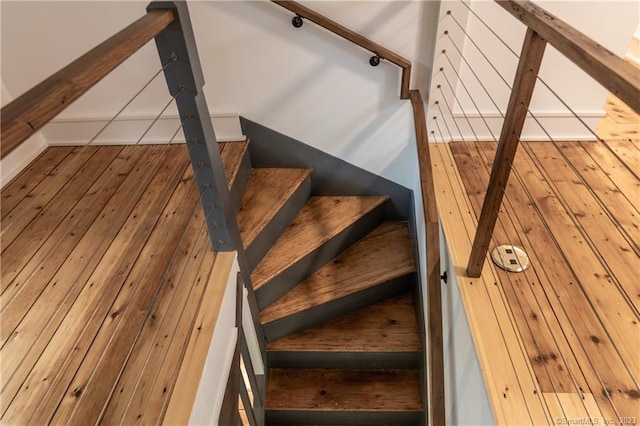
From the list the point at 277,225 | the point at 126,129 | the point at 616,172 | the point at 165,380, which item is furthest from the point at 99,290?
the point at 616,172

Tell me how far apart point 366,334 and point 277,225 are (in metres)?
0.79

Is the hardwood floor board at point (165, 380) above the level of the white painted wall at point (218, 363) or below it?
above

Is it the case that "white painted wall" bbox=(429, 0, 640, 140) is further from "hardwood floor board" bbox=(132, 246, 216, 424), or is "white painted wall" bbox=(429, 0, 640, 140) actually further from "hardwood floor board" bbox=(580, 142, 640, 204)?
"hardwood floor board" bbox=(132, 246, 216, 424)

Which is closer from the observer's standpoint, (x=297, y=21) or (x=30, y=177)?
(x=297, y=21)

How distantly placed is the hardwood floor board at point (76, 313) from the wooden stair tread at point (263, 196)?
43 centimetres

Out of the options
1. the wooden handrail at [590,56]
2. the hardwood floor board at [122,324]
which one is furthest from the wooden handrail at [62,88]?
the wooden handrail at [590,56]

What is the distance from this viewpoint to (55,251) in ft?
5.66

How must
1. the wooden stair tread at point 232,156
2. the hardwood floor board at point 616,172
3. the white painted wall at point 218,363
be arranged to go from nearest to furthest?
the white painted wall at point 218,363, the hardwood floor board at point 616,172, the wooden stair tread at point 232,156

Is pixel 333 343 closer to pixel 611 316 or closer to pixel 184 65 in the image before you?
pixel 611 316

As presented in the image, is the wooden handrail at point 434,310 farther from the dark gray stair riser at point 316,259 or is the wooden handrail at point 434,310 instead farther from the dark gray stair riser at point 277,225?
the dark gray stair riser at point 277,225

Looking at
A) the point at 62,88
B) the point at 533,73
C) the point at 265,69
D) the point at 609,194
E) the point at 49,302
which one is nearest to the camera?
the point at 62,88

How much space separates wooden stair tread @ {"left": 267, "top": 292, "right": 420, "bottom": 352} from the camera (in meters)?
2.28

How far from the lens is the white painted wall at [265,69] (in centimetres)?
206

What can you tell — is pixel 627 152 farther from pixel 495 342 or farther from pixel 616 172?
pixel 495 342
